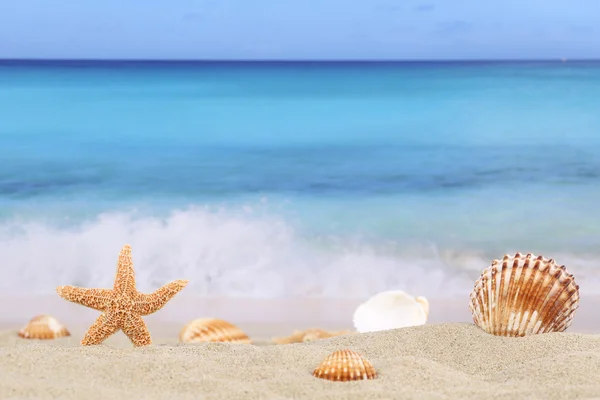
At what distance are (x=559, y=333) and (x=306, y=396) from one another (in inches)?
49.5

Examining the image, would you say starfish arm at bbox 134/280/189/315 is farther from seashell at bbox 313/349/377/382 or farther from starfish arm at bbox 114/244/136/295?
seashell at bbox 313/349/377/382

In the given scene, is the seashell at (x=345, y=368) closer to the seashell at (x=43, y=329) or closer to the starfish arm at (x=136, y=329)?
the starfish arm at (x=136, y=329)

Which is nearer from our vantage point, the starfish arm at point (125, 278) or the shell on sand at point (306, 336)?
the starfish arm at point (125, 278)

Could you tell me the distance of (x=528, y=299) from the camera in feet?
10.3

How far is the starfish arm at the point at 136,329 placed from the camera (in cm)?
310

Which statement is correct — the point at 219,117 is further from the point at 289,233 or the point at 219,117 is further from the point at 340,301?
the point at 340,301

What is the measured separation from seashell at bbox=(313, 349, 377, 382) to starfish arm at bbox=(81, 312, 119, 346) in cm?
95

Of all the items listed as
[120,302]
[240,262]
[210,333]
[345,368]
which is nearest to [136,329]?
[120,302]

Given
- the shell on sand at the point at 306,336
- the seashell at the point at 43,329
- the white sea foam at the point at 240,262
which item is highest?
the white sea foam at the point at 240,262

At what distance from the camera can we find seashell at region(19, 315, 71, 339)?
15.8 ft

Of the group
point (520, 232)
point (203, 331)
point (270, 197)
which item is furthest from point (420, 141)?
point (203, 331)

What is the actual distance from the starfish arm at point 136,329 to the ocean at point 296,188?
9.66 ft

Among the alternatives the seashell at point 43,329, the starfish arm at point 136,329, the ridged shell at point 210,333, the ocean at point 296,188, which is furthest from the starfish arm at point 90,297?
the ocean at point 296,188

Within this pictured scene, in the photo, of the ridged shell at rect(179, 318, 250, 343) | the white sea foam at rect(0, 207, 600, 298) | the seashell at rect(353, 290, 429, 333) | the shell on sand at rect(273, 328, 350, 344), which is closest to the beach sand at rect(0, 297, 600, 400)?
the shell on sand at rect(273, 328, 350, 344)
